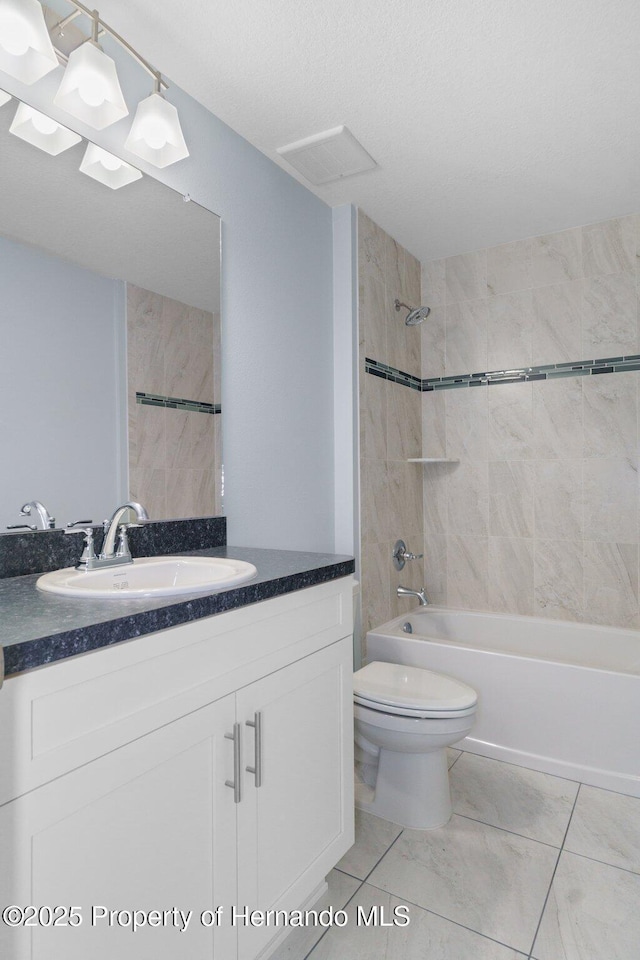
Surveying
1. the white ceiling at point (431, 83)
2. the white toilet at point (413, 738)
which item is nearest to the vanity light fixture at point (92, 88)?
the white ceiling at point (431, 83)

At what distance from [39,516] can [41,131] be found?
3.02ft

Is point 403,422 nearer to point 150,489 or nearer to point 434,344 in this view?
point 434,344

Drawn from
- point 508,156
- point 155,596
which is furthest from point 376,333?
point 155,596

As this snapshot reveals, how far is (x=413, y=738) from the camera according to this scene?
184cm

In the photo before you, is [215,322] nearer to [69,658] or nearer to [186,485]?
[186,485]

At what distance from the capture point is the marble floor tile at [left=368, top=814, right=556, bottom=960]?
148 centimetres

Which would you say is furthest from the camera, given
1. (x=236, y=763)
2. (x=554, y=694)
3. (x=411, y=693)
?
(x=554, y=694)

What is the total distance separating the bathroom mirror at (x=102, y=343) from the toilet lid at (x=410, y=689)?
33.1 inches

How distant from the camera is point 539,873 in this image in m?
1.65

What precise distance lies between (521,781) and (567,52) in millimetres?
2448

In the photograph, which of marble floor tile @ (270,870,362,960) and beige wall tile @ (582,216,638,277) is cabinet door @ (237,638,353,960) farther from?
beige wall tile @ (582,216,638,277)

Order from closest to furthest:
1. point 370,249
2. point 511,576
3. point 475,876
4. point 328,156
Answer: point 475,876
point 328,156
point 370,249
point 511,576

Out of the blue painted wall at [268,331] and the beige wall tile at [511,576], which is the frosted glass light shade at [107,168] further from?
the beige wall tile at [511,576]

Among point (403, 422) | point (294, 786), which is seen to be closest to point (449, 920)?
point (294, 786)
